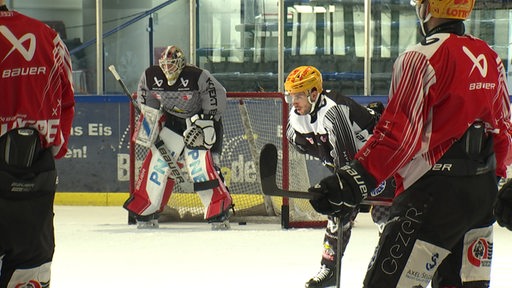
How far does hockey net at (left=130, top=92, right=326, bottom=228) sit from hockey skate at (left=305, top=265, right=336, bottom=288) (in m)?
2.90

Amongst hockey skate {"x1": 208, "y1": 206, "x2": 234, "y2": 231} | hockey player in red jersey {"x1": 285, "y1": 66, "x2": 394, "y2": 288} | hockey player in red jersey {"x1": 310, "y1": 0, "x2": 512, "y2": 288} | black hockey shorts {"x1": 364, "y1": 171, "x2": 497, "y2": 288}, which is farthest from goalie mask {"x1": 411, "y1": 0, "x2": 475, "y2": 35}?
hockey skate {"x1": 208, "y1": 206, "x2": 234, "y2": 231}

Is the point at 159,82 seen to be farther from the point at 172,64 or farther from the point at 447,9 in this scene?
the point at 447,9

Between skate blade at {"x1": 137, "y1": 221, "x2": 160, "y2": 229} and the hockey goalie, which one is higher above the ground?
the hockey goalie

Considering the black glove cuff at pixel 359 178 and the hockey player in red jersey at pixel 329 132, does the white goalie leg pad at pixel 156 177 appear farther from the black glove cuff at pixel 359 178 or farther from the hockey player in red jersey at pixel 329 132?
the black glove cuff at pixel 359 178

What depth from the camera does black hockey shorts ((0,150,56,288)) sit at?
332 centimetres

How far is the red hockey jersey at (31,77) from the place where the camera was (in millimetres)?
3330

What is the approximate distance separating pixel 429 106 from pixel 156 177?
5974 millimetres

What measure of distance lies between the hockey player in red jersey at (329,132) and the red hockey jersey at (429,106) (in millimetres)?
2504

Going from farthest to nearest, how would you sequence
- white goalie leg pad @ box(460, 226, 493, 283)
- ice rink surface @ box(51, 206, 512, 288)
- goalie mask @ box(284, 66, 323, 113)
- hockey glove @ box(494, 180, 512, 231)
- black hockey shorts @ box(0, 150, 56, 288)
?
ice rink surface @ box(51, 206, 512, 288) → goalie mask @ box(284, 66, 323, 113) → black hockey shorts @ box(0, 150, 56, 288) → white goalie leg pad @ box(460, 226, 493, 283) → hockey glove @ box(494, 180, 512, 231)

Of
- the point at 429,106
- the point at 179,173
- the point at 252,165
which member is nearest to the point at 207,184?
the point at 179,173

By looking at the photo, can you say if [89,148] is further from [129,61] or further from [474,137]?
[474,137]

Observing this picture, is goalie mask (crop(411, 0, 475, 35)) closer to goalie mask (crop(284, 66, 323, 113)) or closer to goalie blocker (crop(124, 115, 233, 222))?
goalie mask (crop(284, 66, 323, 113))

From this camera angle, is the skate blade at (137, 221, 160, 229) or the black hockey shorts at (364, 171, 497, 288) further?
the skate blade at (137, 221, 160, 229)

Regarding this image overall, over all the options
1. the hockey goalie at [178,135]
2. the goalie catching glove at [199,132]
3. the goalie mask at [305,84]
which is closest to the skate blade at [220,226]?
the hockey goalie at [178,135]
